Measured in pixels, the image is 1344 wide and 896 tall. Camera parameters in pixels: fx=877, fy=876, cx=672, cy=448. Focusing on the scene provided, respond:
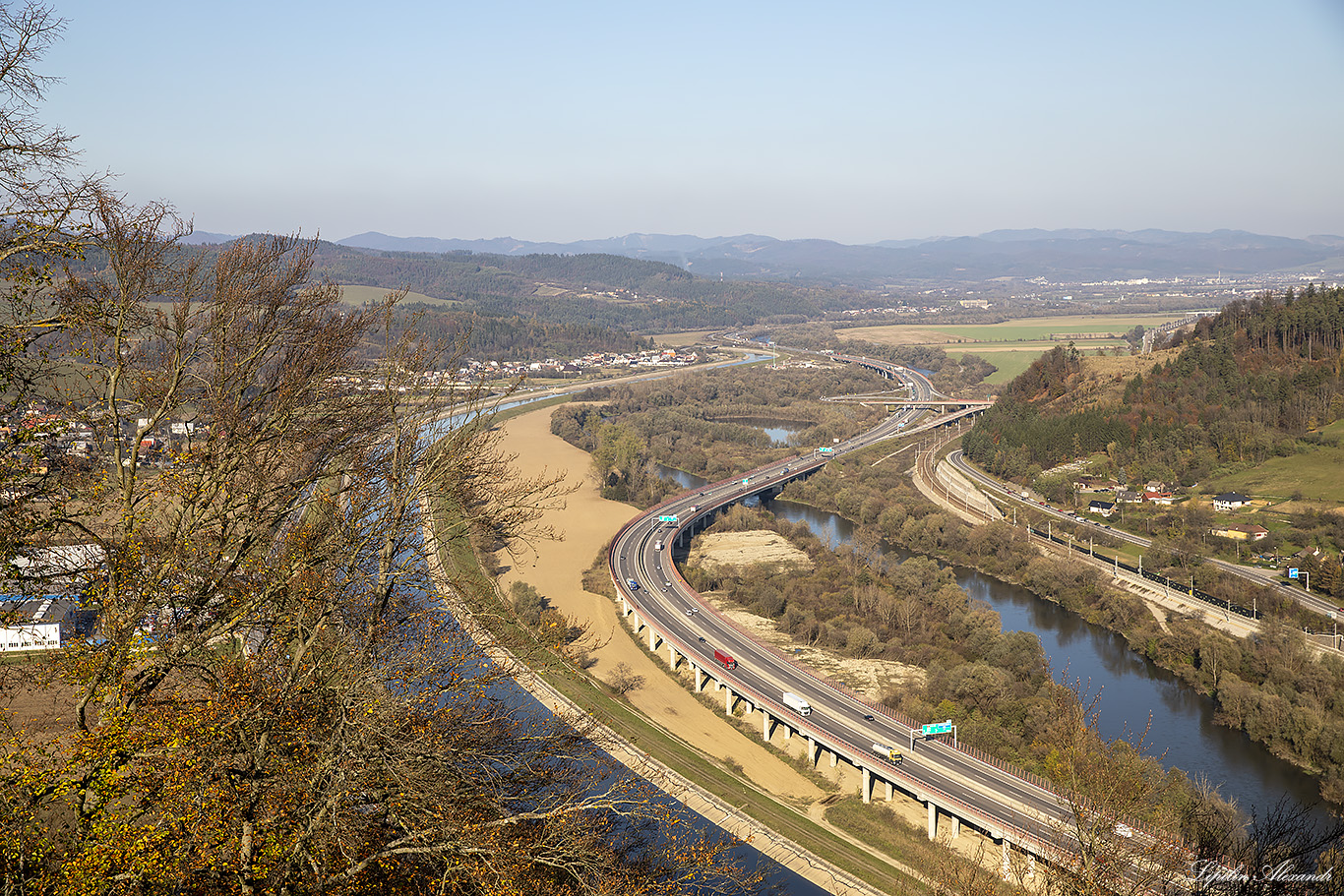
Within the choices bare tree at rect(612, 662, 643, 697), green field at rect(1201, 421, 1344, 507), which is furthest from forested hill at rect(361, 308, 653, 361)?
green field at rect(1201, 421, 1344, 507)

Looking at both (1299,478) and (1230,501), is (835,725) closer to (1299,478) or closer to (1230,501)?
(1230,501)

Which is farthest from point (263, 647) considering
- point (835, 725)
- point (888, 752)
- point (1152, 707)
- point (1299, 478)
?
point (1299, 478)

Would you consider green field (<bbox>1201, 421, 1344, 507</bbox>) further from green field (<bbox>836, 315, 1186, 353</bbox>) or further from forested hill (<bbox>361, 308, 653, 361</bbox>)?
forested hill (<bbox>361, 308, 653, 361</bbox>)

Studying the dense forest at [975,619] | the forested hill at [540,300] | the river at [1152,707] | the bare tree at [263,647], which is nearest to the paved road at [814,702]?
the dense forest at [975,619]

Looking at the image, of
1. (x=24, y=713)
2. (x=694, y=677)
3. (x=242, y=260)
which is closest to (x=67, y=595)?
(x=242, y=260)

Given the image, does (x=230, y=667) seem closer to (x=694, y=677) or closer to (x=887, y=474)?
(x=694, y=677)

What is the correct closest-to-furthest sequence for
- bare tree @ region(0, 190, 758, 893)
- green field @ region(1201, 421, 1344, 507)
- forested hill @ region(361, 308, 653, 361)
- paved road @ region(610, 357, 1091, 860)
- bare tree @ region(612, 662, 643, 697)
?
1. bare tree @ region(0, 190, 758, 893)
2. paved road @ region(610, 357, 1091, 860)
3. bare tree @ region(612, 662, 643, 697)
4. green field @ region(1201, 421, 1344, 507)
5. forested hill @ region(361, 308, 653, 361)
